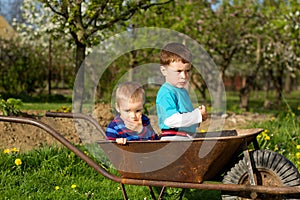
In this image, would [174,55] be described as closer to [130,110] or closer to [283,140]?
[130,110]

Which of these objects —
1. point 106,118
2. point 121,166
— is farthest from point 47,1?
point 121,166

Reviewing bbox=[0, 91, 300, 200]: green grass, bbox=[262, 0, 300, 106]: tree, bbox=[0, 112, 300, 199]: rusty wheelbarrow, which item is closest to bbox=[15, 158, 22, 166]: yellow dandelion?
bbox=[0, 91, 300, 200]: green grass

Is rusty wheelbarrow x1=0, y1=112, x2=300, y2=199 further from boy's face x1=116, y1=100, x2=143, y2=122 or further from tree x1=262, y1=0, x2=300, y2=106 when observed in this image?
tree x1=262, y1=0, x2=300, y2=106

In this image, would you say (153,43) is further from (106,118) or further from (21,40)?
(106,118)

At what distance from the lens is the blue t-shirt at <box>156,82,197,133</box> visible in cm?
310

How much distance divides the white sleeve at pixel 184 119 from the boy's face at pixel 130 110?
0.20m

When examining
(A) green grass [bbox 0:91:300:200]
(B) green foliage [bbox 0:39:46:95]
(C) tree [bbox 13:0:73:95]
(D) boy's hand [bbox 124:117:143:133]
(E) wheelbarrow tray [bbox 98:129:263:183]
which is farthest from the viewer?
(C) tree [bbox 13:0:73:95]

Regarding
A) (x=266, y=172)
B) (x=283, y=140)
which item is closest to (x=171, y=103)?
(x=266, y=172)

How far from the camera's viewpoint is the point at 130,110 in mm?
3084

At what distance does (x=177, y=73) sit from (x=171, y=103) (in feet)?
0.79

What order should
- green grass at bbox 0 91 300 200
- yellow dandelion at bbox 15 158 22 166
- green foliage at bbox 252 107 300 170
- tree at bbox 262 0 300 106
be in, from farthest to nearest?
1. tree at bbox 262 0 300 106
2. green foliage at bbox 252 107 300 170
3. yellow dandelion at bbox 15 158 22 166
4. green grass at bbox 0 91 300 200

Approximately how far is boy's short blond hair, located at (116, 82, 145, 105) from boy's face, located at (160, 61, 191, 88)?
272mm

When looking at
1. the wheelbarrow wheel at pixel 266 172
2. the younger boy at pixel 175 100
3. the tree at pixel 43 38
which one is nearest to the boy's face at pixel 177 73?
the younger boy at pixel 175 100

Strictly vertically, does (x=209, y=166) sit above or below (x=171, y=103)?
below
